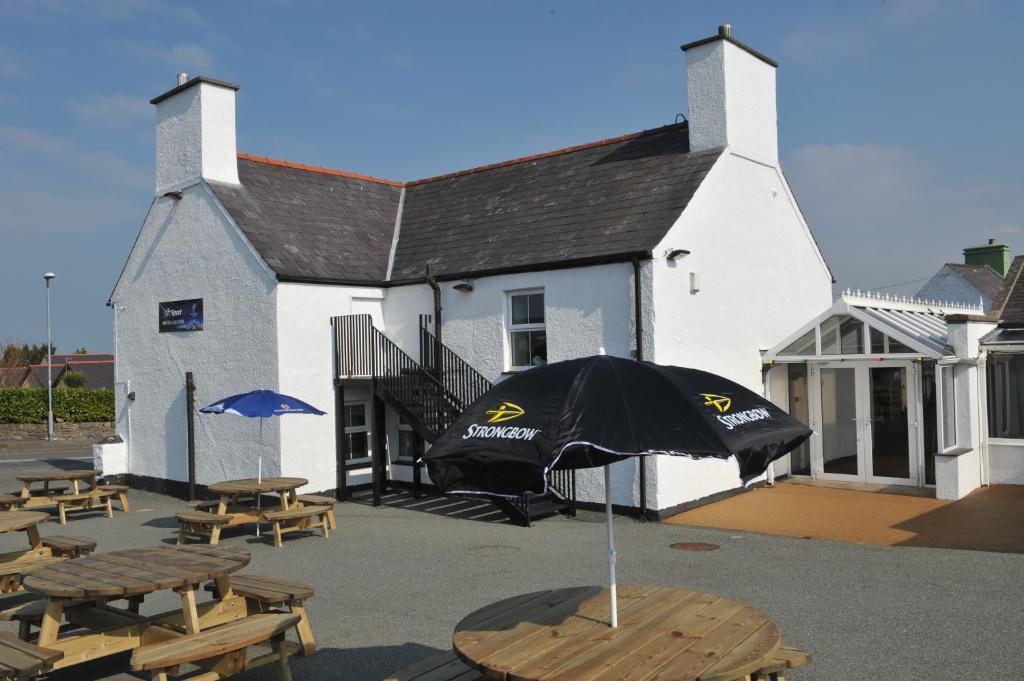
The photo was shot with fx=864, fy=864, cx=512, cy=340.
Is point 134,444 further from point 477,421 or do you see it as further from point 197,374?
point 477,421

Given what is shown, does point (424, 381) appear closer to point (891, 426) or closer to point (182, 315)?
point (182, 315)

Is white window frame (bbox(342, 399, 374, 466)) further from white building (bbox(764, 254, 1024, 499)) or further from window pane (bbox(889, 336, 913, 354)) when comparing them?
window pane (bbox(889, 336, 913, 354))

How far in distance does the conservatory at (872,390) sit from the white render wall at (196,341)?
917cm

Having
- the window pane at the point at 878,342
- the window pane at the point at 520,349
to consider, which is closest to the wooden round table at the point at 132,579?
the window pane at the point at 520,349

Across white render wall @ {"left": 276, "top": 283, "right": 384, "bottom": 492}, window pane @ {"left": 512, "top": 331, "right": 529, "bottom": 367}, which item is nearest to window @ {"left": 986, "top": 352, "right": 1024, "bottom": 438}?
window pane @ {"left": 512, "top": 331, "right": 529, "bottom": 367}

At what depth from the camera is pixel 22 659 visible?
5.20 m

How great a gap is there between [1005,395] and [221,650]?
13959 millimetres

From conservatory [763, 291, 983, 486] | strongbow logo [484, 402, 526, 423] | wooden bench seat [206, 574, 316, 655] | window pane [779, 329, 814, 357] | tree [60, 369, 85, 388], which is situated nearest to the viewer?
strongbow logo [484, 402, 526, 423]

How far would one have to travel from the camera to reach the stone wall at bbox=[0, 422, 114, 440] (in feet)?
105

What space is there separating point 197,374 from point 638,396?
45.9ft

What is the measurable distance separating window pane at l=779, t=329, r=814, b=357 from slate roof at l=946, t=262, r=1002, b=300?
21735mm

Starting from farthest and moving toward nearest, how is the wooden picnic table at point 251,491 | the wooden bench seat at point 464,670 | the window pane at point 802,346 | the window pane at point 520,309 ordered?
the window pane at point 802,346, the window pane at point 520,309, the wooden picnic table at point 251,491, the wooden bench seat at point 464,670

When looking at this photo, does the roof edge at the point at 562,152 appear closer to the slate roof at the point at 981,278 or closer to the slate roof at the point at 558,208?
the slate roof at the point at 558,208

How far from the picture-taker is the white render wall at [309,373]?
1493 cm
